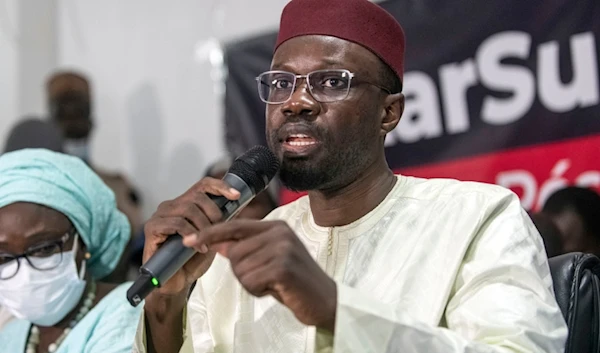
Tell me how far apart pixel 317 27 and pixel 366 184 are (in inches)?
15.5

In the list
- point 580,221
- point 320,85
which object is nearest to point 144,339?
point 320,85

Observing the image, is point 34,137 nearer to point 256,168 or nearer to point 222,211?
point 256,168

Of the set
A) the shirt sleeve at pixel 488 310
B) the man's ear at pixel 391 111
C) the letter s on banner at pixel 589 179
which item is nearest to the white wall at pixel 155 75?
Answer: the letter s on banner at pixel 589 179

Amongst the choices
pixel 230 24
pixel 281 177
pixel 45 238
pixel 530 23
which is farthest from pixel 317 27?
pixel 230 24

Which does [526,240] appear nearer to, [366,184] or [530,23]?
[366,184]

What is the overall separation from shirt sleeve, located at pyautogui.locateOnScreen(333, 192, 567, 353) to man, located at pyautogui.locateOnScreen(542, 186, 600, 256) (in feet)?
4.91

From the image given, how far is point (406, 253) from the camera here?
208cm

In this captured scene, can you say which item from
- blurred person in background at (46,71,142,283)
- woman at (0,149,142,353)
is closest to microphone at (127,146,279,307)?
woman at (0,149,142,353)

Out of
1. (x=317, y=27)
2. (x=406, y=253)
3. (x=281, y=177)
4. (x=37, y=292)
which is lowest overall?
(x=37, y=292)

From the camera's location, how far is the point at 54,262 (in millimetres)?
2758

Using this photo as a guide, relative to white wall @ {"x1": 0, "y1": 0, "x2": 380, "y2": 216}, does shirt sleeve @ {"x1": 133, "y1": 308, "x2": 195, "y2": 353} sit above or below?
below

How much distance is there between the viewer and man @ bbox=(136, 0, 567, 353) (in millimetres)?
1728

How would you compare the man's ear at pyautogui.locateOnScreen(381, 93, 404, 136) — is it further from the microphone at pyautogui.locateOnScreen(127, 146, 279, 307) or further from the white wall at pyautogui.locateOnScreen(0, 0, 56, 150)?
the white wall at pyautogui.locateOnScreen(0, 0, 56, 150)

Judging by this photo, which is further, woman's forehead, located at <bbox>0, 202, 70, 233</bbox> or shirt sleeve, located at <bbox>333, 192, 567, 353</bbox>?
woman's forehead, located at <bbox>0, 202, 70, 233</bbox>
